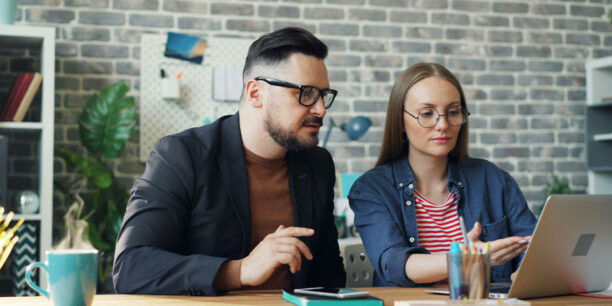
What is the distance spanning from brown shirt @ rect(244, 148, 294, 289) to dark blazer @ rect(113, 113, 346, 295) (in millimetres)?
29

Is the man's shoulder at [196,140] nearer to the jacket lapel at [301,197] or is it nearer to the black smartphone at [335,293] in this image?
the jacket lapel at [301,197]

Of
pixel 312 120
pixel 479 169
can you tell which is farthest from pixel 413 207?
pixel 312 120

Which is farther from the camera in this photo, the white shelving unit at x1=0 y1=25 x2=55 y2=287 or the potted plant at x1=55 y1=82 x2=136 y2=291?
the potted plant at x1=55 y1=82 x2=136 y2=291

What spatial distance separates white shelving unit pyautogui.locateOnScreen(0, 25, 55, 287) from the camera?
3.11 meters

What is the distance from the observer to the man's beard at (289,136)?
1.78 meters

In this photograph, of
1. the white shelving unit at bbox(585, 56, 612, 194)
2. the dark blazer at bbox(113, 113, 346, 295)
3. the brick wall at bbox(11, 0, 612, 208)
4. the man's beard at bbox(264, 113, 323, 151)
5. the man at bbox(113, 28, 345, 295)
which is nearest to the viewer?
the dark blazer at bbox(113, 113, 346, 295)

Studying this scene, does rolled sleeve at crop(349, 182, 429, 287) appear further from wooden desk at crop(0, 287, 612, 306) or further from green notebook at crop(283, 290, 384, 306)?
green notebook at crop(283, 290, 384, 306)

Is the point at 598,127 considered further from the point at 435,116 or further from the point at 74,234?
the point at 74,234

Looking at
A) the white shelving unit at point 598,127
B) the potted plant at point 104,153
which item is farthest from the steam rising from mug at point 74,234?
the white shelving unit at point 598,127

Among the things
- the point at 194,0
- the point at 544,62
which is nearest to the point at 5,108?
the point at 194,0

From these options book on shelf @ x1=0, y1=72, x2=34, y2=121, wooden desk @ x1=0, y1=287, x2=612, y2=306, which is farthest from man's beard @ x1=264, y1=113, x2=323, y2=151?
book on shelf @ x1=0, y1=72, x2=34, y2=121

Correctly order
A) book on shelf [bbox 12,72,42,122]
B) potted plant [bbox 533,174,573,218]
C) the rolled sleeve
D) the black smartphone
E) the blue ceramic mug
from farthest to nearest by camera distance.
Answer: potted plant [bbox 533,174,573,218]
book on shelf [bbox 12,72,42,122]
the rolled sleeve
the black smartphone
the blue ceramic mug

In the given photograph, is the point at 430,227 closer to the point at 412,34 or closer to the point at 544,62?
the point at 412,34

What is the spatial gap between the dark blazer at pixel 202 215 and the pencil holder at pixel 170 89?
171 cm
